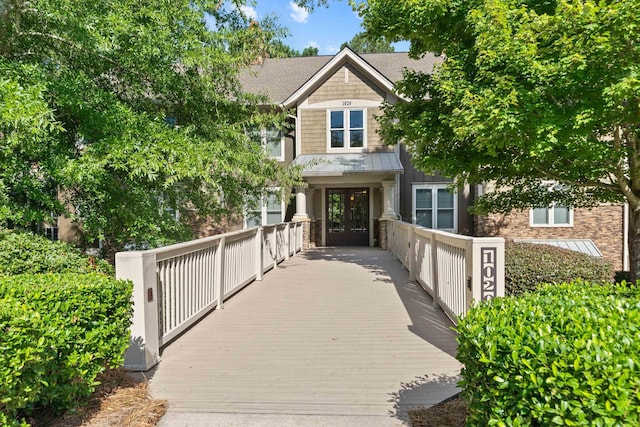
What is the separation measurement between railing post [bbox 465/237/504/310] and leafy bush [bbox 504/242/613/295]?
93.5 inches

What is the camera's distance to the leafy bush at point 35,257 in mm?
5293

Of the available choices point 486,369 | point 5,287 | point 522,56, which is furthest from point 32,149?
point 522,56

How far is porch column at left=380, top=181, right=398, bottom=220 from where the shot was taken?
1415 cm

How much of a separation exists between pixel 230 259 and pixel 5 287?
157 inches

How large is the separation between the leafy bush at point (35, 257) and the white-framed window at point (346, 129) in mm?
10801

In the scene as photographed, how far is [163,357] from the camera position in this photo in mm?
4332

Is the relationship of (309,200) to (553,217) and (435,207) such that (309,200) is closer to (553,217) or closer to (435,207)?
(435,207)

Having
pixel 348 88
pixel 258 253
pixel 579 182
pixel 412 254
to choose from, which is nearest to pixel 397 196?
pixel 348 88

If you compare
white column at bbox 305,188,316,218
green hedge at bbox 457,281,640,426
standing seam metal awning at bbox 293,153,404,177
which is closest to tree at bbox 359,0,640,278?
green hedge at bbox 457,281,640,426

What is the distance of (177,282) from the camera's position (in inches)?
191

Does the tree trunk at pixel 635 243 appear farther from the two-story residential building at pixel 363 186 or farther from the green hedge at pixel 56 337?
the green hedge at pixel 56 337

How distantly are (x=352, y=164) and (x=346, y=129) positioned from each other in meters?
1.74

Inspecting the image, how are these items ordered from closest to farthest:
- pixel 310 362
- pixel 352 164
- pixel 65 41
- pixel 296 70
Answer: pixel 310 362
pixel 65 41
pixel 352 164
pixel 296 70

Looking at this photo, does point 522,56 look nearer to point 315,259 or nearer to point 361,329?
point 361,329
